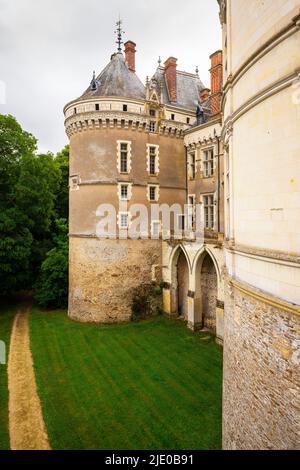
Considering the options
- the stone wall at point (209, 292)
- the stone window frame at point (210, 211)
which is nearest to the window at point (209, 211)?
the stone window frame at point (210, 211)

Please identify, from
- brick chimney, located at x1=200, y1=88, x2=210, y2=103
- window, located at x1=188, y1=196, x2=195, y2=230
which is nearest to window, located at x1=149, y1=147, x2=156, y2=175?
window, located at x1=188, y1=196, x2=195, y2=230

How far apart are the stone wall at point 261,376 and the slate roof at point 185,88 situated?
18.9m

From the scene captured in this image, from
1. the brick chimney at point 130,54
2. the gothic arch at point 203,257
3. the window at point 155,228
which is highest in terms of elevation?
the brick chimney at point 130,54

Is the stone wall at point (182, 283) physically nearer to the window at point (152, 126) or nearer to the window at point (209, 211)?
the window at point (209, 211)

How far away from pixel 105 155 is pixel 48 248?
31.5 ft

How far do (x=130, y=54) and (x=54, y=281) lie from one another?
55.6ft

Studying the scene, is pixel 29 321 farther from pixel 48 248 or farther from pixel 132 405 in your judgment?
pixel 132 405

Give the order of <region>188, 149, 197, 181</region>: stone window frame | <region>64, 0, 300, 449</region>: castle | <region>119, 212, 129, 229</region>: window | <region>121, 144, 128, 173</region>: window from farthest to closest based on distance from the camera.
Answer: <region>188, 149, 197, 181</region>: stone window frame
<region>121, 144, 128, 173</region>: window
<region>119, 212, 129, 229</region>: window
<region>64, 0, 300, 449</region>: castle

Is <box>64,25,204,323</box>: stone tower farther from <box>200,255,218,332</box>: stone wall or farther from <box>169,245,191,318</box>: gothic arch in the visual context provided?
<box>200,255,218,332</box>: stone wall

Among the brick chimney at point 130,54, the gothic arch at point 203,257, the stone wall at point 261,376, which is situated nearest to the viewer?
the stone wall at point 261,376

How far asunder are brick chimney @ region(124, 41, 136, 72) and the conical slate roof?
780 millimetres

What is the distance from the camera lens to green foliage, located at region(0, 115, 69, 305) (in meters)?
21.4

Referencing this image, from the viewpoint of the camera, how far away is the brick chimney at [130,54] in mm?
22328

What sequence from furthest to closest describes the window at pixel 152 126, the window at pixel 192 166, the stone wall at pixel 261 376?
the window at pixel 192 166 → the window at pixel 152 126 → the stone wall at pixel 261 376
